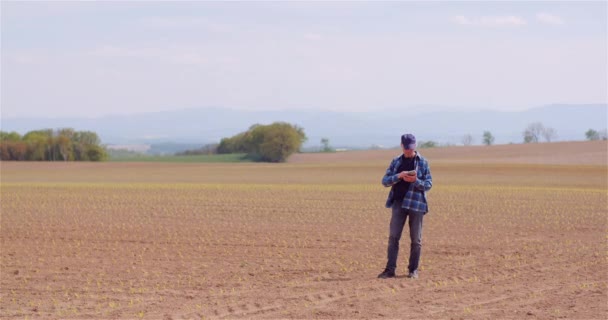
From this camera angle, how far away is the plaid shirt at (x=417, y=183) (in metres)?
11.2

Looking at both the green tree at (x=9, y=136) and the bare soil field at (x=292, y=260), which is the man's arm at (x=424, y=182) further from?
the green tree at (x=9, y=136)

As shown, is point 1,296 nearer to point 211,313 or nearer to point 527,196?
point 211,313

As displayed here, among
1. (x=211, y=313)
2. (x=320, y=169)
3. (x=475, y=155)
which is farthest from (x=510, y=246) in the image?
(x=475, y=155)

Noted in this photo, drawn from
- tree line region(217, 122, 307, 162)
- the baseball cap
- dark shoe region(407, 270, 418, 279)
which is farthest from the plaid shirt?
tree line region(217, 122, 307, 162)

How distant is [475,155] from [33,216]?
2593 inches

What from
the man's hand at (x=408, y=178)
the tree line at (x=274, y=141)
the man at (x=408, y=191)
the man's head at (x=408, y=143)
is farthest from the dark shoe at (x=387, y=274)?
the tree line at (x=274, y=141)

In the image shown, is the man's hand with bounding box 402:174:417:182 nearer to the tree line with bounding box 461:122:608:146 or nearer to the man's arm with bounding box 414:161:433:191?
the man's arm with bounding box 414:161:433:191

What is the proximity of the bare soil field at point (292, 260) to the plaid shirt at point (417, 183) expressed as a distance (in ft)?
3.42

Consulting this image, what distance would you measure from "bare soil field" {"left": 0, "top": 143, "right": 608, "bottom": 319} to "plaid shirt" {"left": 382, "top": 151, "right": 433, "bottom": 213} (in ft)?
3.42

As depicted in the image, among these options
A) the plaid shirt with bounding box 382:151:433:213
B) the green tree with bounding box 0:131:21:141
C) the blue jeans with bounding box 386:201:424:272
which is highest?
the green tree with bounding box 0:131:21:141

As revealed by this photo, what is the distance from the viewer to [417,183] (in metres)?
11.2

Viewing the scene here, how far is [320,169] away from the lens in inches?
2522

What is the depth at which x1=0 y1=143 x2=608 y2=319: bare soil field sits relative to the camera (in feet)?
32.3

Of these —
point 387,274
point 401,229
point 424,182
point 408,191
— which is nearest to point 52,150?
point 387,274
